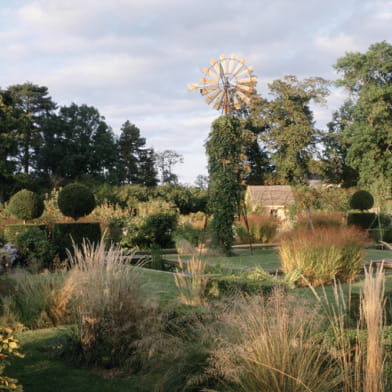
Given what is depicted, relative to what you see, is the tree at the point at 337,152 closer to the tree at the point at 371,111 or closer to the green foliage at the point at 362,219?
the tree at the point at 371,111

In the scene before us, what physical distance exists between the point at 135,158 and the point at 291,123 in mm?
14675

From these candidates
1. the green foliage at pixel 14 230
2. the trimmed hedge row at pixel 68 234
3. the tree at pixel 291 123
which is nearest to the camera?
the trimmed hedge row at pixel 68 234

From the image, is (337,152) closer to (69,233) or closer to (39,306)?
(69,233)

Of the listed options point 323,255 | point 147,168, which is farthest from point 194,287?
point 147,168

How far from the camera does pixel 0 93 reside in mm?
30797

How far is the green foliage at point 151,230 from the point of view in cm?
1452

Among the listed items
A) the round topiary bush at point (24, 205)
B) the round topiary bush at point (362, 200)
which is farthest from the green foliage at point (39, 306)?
the round topiary bush at point (362, 200)

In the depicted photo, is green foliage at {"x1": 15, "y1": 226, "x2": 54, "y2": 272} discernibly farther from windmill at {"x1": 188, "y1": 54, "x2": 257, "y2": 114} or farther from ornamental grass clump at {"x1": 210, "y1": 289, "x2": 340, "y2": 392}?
ornamental grass clump at {"x1": 210, "y1": 289, "x2": 340, "y2": 392}

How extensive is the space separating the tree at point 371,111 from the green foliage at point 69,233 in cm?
2302

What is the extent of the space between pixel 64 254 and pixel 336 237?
6335mm

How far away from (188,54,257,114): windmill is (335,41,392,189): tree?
63.0 feet

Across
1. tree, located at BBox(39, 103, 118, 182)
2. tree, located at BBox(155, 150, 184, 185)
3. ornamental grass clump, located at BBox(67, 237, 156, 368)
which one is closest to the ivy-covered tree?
ornamental grass clump, located at BBox(67, 237, 156, 368)

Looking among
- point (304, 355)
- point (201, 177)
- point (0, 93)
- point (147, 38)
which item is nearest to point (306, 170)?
point (201, 177)

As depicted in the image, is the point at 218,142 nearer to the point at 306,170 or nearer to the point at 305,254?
the point at 305,254
